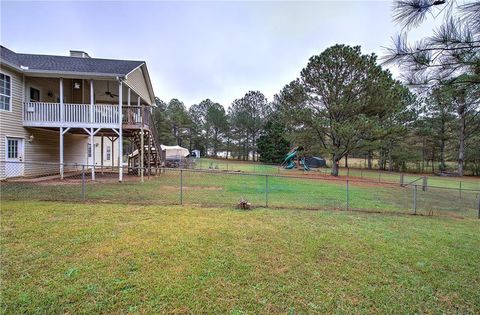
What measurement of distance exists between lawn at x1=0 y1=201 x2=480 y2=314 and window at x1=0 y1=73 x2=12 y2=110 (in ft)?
24.9

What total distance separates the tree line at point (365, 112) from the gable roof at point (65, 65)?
41.8 feet

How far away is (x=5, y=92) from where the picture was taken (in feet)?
36.1

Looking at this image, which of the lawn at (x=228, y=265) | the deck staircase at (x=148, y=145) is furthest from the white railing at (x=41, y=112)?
the lawn at (x=228, y=265)

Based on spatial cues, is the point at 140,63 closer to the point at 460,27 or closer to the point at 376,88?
the point at 460,27

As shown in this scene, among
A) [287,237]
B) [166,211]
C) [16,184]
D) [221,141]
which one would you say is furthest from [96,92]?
[221,141]

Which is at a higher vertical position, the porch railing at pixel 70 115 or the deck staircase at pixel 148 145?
the porch railing at pixel 70 115

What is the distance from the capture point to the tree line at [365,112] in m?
3.29

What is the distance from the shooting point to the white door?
36.8ft

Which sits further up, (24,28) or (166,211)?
(24,28)

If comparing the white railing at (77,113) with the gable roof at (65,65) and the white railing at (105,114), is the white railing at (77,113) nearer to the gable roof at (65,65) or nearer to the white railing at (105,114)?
the white railing at (105,114)

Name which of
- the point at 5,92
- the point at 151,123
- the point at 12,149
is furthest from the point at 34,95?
the point at 151,123

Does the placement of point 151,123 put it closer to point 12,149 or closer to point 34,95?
point 34,95

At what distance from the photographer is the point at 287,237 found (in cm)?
498

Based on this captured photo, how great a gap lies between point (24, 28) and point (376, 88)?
24.3m
